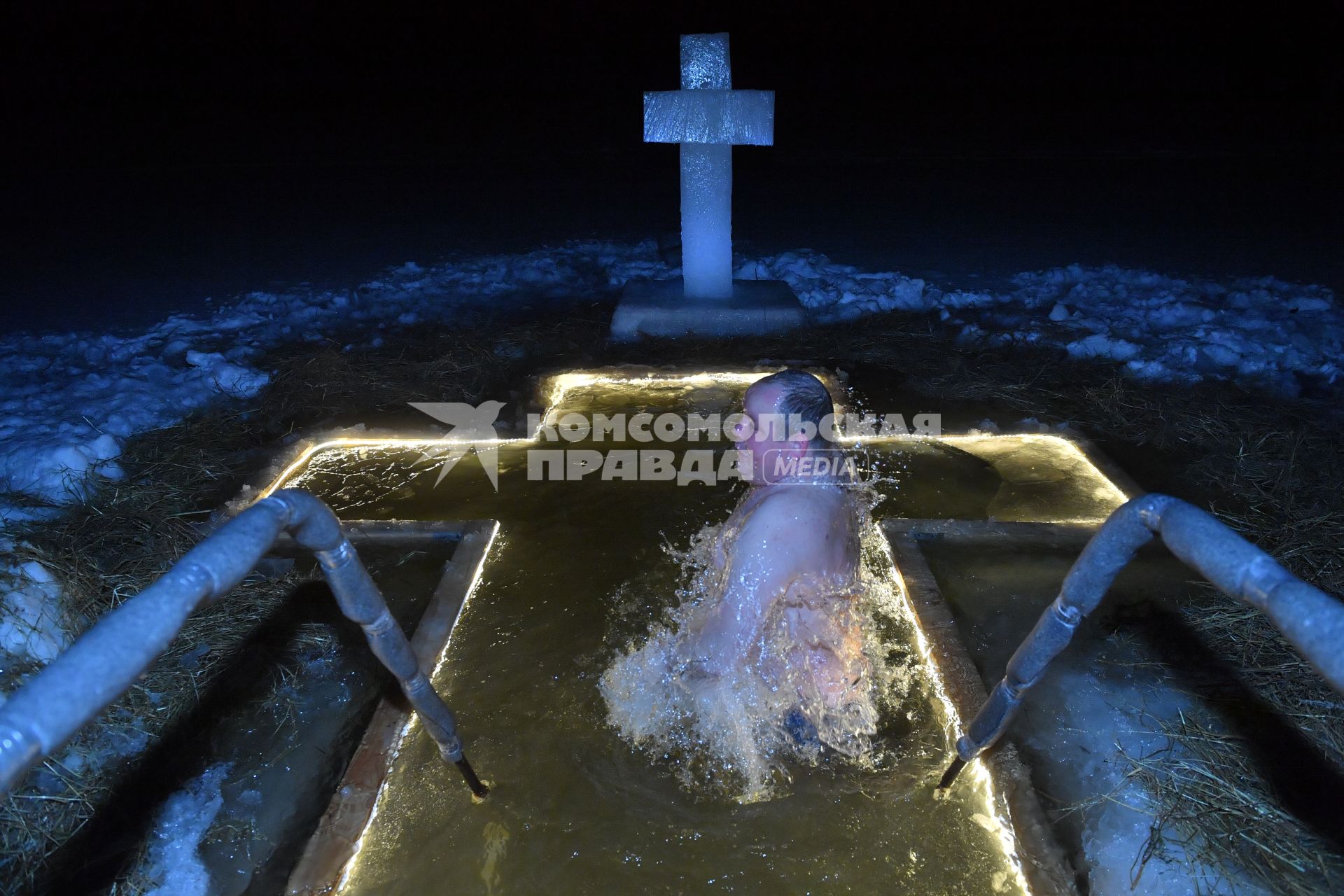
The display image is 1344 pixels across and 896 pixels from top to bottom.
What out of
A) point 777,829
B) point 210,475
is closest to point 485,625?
point 777,829

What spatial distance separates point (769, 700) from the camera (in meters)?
2.72

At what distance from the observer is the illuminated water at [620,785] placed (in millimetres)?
2328

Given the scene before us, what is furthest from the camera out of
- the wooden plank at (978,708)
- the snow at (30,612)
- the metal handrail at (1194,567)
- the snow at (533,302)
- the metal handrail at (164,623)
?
the snow at (533,302)

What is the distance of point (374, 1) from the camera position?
34531mm

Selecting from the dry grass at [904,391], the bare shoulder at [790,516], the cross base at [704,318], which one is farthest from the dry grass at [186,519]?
the bare shoulder at [790,516]

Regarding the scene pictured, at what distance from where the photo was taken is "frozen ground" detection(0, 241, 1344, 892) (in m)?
5.21

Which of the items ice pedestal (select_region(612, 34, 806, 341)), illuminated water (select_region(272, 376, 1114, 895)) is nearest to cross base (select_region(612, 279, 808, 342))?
ice pedestal (select_region(612, 34, 806, 341))

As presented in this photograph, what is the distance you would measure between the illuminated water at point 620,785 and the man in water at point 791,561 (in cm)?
26

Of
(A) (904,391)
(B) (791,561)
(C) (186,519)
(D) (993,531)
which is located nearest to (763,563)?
(B) (791,561)

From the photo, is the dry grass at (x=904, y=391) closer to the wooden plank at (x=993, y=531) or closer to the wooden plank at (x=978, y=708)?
the wooden plank at (x=978, y=708)

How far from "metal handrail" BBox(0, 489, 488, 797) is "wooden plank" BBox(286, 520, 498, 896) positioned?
13.0 inches

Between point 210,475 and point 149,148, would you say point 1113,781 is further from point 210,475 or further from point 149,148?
point 149,148

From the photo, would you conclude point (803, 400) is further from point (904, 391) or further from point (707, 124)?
point (707, 124)

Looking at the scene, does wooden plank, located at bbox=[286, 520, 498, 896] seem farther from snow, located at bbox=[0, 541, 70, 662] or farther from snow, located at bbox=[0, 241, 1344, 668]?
snow, located at bbox=[0, 241, 1344, 668]
